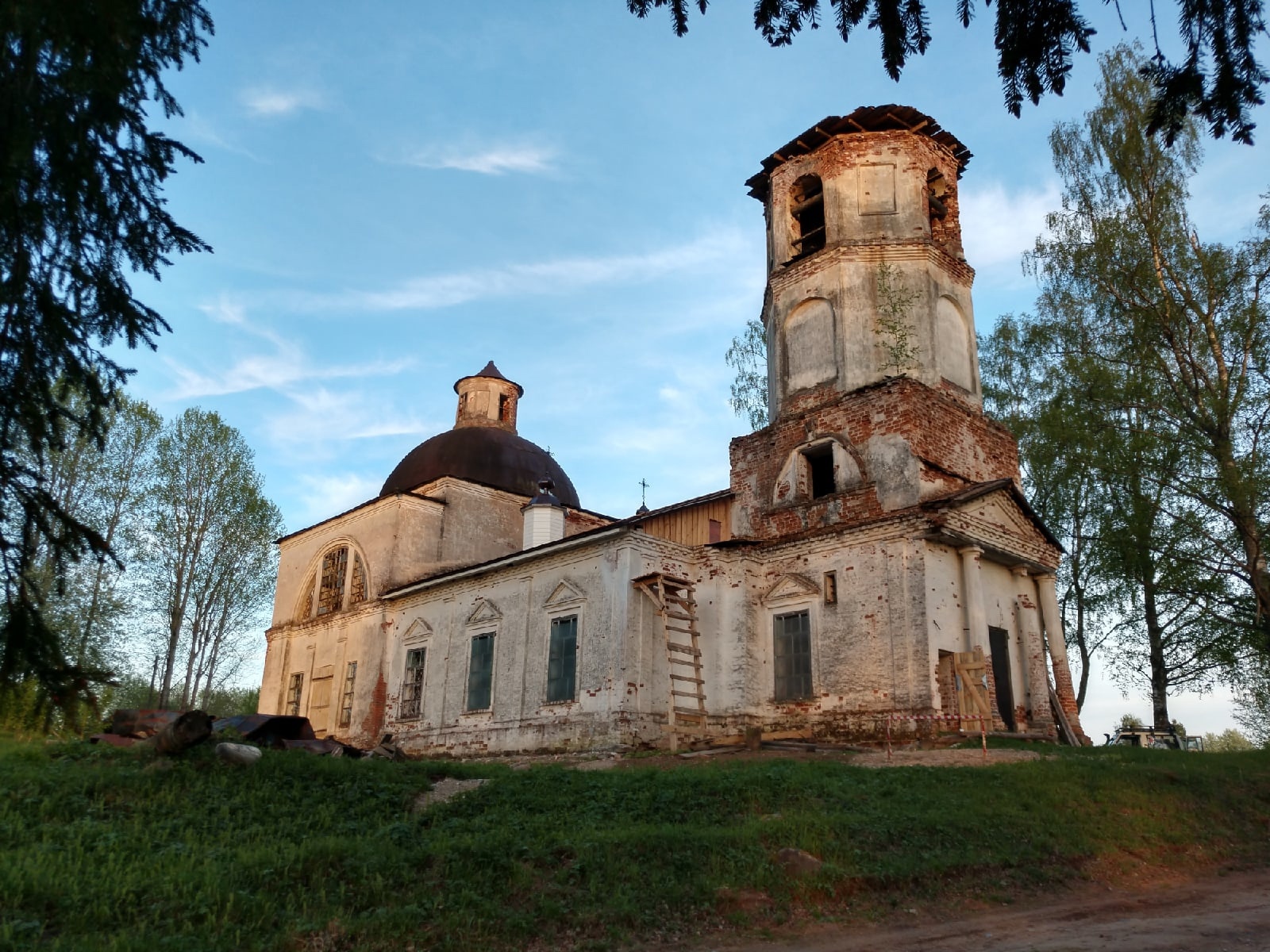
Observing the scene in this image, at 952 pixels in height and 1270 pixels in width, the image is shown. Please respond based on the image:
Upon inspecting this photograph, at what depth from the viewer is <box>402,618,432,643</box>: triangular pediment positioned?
22.0 m

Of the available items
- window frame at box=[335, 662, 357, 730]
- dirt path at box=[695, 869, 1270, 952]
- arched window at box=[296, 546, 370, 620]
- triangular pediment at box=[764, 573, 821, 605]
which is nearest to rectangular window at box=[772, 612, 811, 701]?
triangular pediment at box=[764, 573, 821, 605]

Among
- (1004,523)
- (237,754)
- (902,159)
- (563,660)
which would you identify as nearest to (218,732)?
(237,754)

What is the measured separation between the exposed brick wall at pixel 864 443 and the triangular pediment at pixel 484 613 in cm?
568

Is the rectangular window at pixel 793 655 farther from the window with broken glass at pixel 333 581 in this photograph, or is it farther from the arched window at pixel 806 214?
the window with broken glass at pixel 333 581

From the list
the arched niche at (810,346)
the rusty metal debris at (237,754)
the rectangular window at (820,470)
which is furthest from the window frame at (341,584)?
the rusty metal debris at (237,754)

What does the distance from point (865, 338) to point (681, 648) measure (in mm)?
7298

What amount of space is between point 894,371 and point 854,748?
7600mm

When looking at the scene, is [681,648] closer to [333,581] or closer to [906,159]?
[906,159]

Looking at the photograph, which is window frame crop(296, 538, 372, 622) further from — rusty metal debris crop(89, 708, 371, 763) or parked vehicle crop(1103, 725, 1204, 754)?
parked vehicle crop(1103, 725, 1204, 754)

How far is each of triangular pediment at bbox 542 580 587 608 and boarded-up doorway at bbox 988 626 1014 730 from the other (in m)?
7.78

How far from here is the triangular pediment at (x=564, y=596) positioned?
18.3m

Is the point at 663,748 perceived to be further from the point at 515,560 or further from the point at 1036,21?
the point at 1036,21

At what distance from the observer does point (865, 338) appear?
61.5 ft

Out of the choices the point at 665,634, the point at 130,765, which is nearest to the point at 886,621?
the point at 665,634
